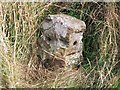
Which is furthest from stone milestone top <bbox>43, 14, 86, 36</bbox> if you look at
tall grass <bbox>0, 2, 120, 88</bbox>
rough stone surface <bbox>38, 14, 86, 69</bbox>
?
tall grass <bbox>0, 2, 120, 88</bbox>

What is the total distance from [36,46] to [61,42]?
0.74 feet

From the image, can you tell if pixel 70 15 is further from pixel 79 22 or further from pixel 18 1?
pixel 18 1

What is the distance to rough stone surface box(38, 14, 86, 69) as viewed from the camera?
2.73 meters

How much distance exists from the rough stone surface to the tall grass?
0.06 meters

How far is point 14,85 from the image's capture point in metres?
2.53

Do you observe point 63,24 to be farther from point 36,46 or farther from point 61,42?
point 36,46

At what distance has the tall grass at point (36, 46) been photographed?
266 centimetres

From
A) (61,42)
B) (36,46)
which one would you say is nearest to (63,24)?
(61,42)

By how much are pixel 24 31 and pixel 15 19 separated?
0.36 ft

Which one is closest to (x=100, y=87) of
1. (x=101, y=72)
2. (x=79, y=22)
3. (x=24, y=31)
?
(x=101, y=72)

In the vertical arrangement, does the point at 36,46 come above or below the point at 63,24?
below

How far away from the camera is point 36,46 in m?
2.88

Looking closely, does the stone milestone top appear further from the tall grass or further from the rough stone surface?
the tall grass

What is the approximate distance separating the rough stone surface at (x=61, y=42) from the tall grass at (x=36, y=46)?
0.06 metres
